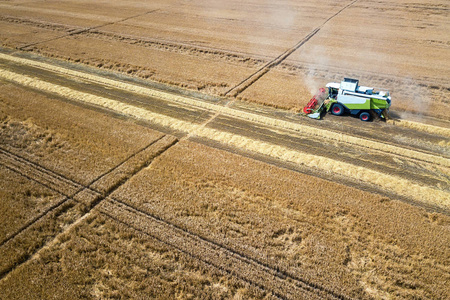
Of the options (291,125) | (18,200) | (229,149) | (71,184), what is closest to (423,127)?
(291,125)

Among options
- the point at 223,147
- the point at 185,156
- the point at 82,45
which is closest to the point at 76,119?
the point at 185,156

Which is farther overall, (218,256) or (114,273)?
(218,256)

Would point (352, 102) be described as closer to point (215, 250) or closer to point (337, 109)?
point (337, 109)

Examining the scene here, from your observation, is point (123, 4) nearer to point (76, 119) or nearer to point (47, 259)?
point (76, 119)

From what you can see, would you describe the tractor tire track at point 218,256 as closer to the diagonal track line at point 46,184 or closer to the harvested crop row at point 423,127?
the diagonal track line at point 46,184

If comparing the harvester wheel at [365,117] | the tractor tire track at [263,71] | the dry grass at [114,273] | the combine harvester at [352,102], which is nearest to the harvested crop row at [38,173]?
the dry grass at [114,273]

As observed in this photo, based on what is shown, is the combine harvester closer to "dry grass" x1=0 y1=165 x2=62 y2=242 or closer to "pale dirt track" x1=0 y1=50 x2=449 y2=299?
"pale dirt track" x1=0 y1=50 x2=449 y2=299
